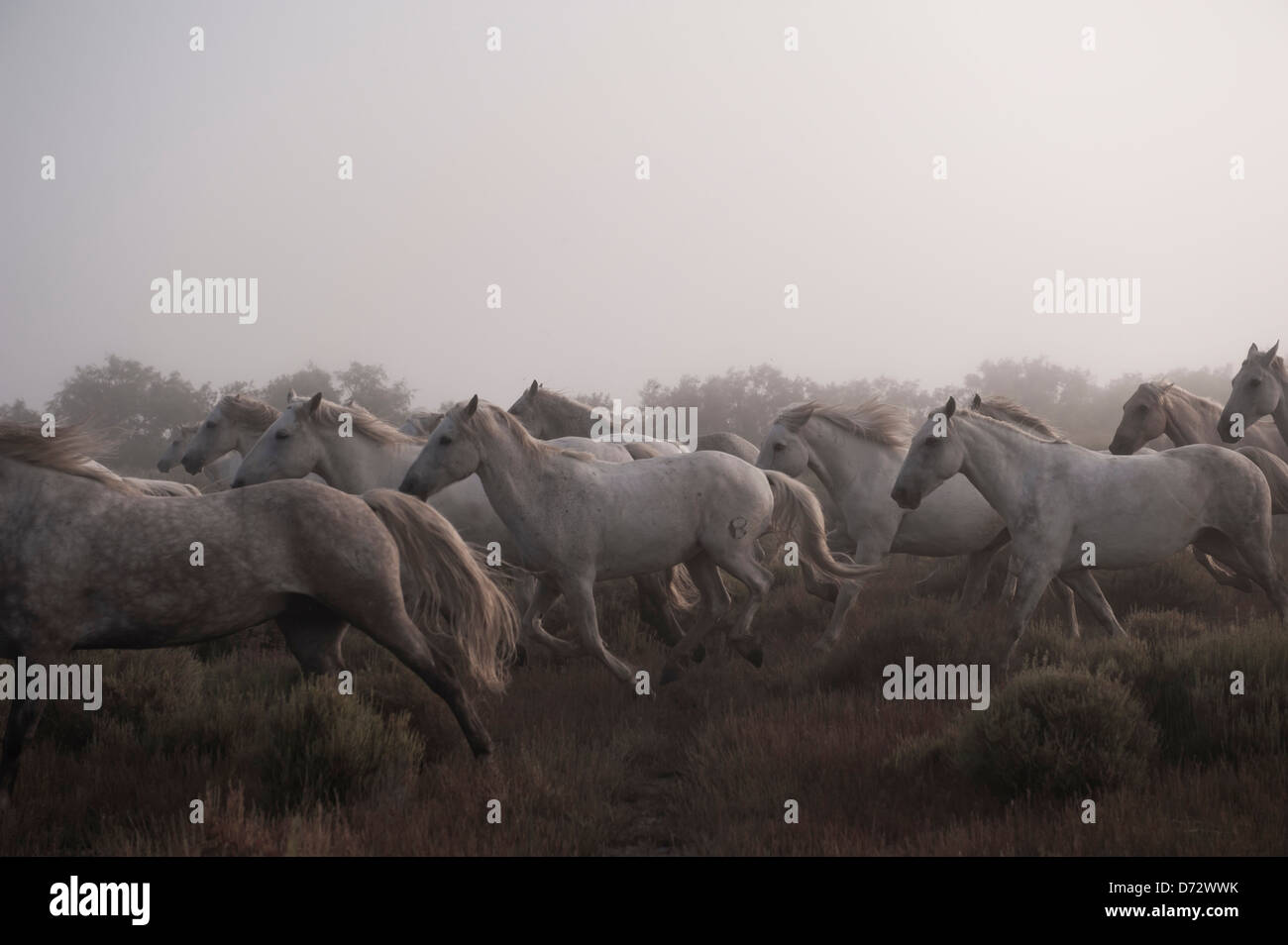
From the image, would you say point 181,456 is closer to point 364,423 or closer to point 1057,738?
point 364,423

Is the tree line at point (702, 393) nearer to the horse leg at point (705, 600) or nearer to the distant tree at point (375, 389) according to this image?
the distant tree at point (375, 389)

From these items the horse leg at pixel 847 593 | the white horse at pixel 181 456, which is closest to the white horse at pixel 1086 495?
the horse leg at pixel 847 593

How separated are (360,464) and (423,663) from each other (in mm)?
3526

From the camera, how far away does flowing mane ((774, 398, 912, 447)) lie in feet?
30.7

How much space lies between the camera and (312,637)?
6.16 metres

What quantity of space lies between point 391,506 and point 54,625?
1861 mm

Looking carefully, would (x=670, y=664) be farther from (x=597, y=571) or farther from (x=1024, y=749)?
(x=1024, y=749)

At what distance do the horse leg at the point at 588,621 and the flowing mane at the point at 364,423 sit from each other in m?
2.40

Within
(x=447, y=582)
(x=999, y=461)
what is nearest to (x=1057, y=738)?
(x=999, y=461)

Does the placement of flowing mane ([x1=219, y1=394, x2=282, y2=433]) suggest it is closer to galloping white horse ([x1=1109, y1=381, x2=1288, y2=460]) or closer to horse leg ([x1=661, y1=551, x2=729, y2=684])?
horse leg ([x1=661, y1=551, x2=729, y2=684])

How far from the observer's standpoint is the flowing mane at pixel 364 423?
8.48 metres

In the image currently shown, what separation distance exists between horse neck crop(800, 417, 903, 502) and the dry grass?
2.38m

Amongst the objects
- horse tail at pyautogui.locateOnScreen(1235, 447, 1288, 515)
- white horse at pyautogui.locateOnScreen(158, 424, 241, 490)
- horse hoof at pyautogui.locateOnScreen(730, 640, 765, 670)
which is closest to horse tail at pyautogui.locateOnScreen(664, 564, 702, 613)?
horse hoof at pyautogui.locateOnScreen(730, 640, 765, 670)
